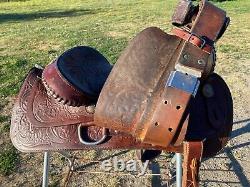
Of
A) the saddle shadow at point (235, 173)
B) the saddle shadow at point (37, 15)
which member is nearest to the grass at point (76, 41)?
the saddle shadow at point (37, 15)

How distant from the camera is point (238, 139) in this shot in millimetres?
3062

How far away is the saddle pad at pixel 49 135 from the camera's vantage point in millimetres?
1405

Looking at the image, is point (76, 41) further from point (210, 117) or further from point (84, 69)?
point (210, 117)

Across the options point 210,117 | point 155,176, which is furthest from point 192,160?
point 155,176

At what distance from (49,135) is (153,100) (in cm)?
55

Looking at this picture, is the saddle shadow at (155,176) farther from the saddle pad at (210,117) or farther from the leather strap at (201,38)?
the leather strap at (201,38)

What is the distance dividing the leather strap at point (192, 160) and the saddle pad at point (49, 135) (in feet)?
0.25

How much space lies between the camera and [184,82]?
1.17m

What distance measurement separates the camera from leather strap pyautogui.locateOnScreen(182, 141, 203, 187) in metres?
1.27

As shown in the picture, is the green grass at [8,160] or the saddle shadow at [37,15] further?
the saddle shadow at [37,15]

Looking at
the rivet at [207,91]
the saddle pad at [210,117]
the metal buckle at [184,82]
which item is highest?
the metal buckle at [184,82]

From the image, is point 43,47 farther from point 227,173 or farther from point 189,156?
point 189,156

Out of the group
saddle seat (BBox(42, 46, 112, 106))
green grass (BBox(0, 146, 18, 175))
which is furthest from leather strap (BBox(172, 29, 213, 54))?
green grass (BBox(0, 146, 18, 175))

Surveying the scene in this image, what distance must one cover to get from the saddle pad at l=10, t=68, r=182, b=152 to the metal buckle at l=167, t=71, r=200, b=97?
A: 0.93 ft
